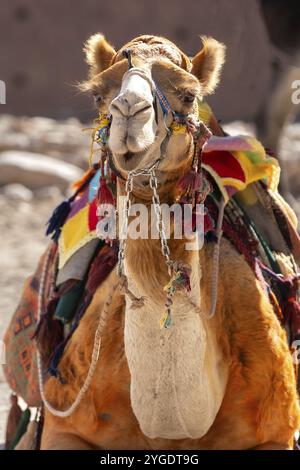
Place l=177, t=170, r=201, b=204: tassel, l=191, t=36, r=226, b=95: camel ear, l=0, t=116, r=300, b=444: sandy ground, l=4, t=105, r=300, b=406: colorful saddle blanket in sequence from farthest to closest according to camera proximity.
A: l=0, t=116, r=300, b=444: sandy ground < l=4, t=105, r=300, b=406: colorful saddle blanket < l=191, t=36, r=226, b=95: camel ear < l=177, t=170, r=201, b=204: tassel

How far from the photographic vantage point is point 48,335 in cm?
406

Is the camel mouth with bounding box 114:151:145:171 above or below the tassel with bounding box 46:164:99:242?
below

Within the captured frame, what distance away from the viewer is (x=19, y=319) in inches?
185

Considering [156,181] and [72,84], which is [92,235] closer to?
[72,84]

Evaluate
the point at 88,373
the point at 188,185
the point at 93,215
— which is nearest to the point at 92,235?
the point at 93,215

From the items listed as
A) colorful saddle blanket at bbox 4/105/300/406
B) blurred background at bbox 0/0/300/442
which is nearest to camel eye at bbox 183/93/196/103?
colorful saddle blanket at bbox 4/105/300/406

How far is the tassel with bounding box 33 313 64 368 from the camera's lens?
4.02 metres

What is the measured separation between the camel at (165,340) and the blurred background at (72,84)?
724 millimetres

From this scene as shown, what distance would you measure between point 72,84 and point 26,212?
21.2ft

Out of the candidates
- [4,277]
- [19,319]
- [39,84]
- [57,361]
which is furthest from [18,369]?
[39,84]

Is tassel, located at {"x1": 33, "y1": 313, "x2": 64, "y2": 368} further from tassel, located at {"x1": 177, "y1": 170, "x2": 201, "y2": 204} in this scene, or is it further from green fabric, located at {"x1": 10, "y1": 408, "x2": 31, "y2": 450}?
tassel, located at {"x1": 177, "y1": 170, "x2": 201, "y2": 204}

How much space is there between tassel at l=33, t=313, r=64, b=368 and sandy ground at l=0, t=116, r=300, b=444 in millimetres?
1403

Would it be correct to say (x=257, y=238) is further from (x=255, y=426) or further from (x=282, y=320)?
(x=255, y=426)

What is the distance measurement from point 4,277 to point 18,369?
368cm
